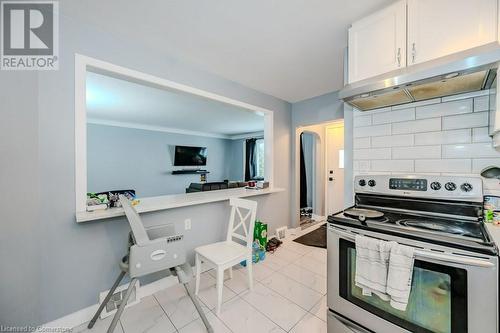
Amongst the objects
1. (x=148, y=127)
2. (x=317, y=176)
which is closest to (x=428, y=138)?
(x=317, y=176)

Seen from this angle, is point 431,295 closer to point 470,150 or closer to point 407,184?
point 407,184

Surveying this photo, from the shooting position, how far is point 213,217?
7.93ft

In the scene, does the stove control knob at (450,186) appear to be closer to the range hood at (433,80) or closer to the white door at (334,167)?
the range hood at (433,80)

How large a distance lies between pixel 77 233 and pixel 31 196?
0.39 metres

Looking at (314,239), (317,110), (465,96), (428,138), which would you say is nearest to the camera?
(465,96)

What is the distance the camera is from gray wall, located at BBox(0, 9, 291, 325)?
127cm

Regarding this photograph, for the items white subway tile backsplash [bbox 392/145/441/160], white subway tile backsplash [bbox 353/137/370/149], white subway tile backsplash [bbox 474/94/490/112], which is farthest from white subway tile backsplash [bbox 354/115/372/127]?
white subway tile backsplash [bbox 474/94/490/112]

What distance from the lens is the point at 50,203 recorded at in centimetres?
142

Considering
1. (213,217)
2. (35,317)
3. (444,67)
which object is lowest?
(35,317)

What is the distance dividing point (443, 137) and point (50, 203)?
2.73 m

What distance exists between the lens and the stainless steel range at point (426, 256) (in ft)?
2.68

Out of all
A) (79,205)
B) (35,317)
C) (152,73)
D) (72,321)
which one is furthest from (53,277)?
(152,73)

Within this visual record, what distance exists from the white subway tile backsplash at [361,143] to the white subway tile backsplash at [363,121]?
13 centimetres

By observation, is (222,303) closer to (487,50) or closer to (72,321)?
(72,321)
